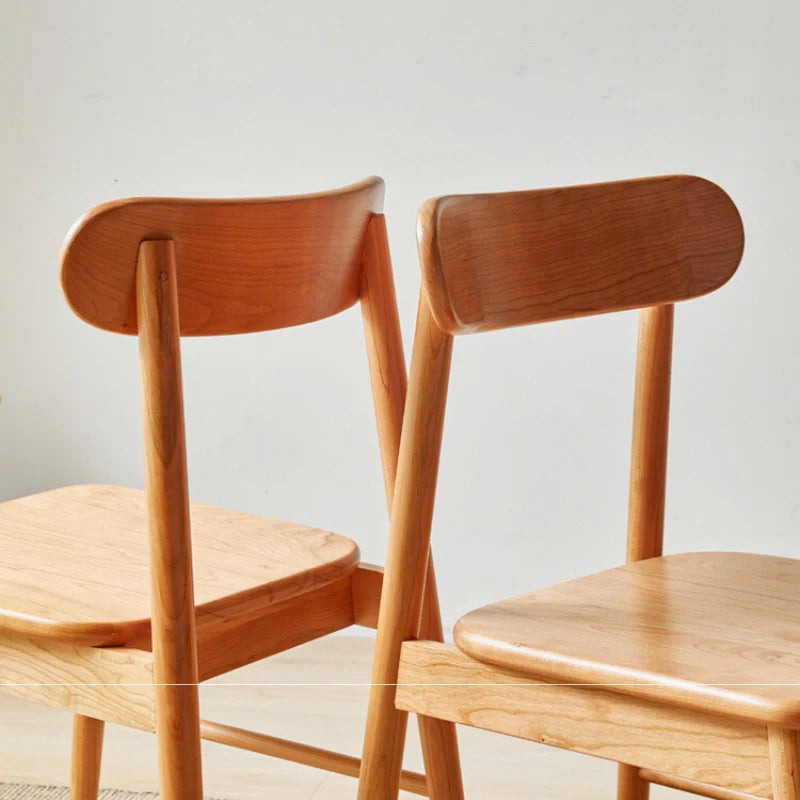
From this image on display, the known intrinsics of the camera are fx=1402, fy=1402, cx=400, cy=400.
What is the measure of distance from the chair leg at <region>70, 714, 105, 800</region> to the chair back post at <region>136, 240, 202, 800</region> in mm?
464

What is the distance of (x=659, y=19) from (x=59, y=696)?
4.38ft

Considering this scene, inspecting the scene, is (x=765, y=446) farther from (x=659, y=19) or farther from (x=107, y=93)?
(x=107, y=93)

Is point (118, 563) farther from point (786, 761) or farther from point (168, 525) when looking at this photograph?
point (786, 761)

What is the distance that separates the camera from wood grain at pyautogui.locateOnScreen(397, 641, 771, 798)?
772 millimetres

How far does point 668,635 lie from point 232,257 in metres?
0.38

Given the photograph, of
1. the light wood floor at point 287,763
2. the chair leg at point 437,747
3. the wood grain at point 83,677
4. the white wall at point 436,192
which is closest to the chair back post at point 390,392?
the chair leg at point 437,747

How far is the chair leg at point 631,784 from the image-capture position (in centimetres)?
120

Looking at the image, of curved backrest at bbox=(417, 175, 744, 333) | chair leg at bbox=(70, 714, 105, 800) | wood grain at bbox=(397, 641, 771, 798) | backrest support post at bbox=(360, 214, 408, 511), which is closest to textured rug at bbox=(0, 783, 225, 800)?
chair leg at bbox=(70, 714, 105, 800)

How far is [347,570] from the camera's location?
111cm

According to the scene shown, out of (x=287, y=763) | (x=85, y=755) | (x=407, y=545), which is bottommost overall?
(x=287, y=763)

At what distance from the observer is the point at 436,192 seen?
2.08 m

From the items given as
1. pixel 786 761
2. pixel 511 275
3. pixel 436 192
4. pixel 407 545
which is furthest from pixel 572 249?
pixel 436 192

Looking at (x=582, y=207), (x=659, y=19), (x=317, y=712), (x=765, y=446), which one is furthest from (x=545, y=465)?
(x=582, y=207)

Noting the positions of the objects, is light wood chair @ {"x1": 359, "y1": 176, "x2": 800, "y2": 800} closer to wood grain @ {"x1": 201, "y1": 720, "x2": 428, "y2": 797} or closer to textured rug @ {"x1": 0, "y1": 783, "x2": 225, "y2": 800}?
wood grain @ {"x1": 201, "y1": 720, "x2": 428, "y2": 797}
